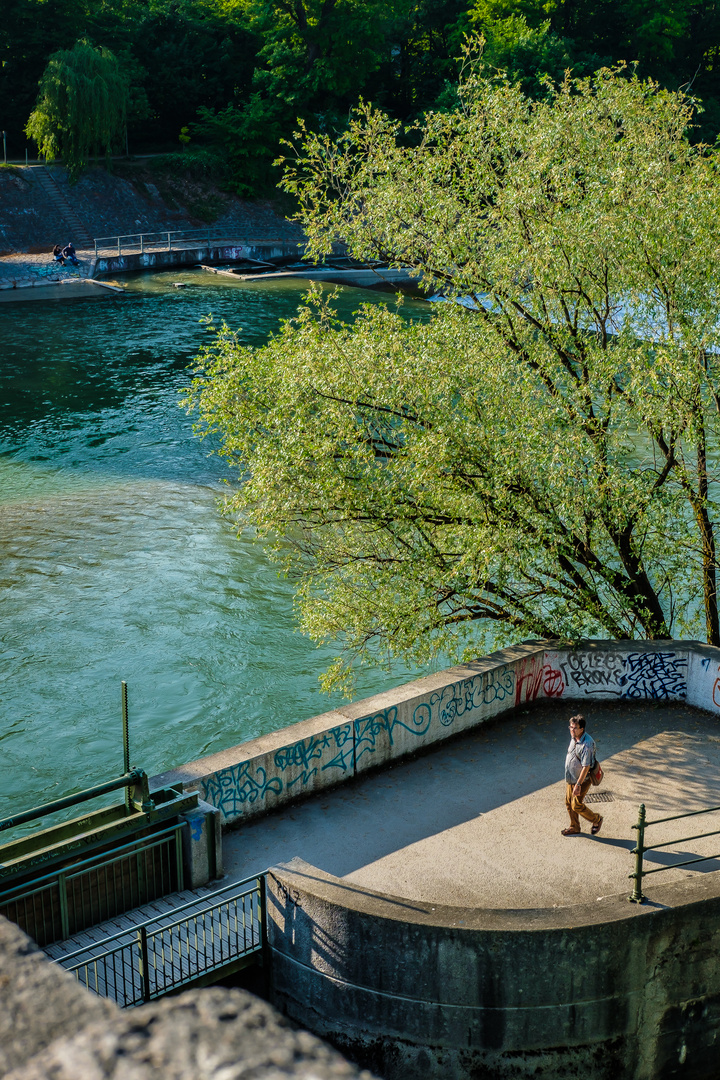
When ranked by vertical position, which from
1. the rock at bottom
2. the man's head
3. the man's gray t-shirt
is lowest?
the man's gray t-shirt

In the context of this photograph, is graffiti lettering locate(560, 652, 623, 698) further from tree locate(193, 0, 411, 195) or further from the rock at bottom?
tree locate(193, 0, 411, 195)

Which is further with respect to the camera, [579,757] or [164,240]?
[164,240]

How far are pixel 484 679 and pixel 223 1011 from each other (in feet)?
43.9

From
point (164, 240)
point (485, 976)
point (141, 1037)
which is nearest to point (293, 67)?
point (164, 240)

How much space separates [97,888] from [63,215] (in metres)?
64.6

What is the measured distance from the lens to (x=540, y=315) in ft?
57.5

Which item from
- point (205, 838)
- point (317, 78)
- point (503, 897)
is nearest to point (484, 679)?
point (503, 897)

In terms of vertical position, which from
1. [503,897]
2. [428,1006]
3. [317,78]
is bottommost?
[428,1006]

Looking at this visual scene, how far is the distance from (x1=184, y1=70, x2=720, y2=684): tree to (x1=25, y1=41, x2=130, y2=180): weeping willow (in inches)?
2224

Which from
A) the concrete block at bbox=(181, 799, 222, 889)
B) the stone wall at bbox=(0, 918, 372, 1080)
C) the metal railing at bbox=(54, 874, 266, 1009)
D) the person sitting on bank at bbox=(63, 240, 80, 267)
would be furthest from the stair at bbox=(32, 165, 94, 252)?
the stone wall at bbox=(0, 918, 372, 1080)

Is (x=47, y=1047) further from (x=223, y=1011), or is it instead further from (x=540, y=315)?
(x=540, y=315)

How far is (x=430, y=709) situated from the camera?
586 inches

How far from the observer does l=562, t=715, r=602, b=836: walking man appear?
12.6 m

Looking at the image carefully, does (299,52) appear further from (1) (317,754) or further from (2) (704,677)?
(1) (317,754)
